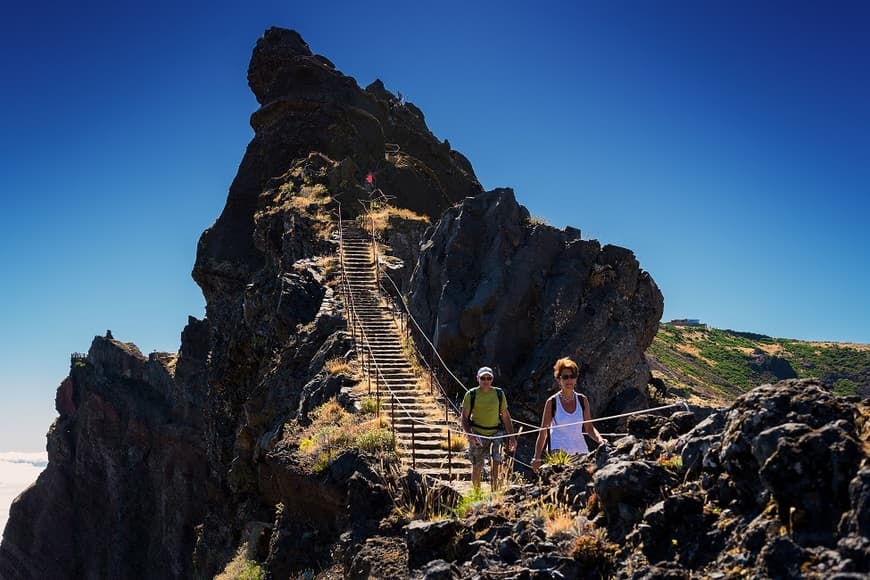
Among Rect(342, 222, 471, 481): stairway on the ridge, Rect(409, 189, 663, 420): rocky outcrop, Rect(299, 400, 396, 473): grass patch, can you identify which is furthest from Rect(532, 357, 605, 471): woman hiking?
Rect(409, 189, 663, 420): rocky outcrop

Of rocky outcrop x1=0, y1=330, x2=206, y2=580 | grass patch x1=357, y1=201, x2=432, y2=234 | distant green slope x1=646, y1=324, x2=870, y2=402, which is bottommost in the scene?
rocky outcrop x1=0, y1=330, x2=206, y2=580

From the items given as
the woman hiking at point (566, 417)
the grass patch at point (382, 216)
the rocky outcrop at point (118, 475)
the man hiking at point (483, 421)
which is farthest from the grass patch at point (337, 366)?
the rocky outcrop at point (118, 475)

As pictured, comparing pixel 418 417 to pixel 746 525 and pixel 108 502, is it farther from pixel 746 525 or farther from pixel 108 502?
pixel 108 502

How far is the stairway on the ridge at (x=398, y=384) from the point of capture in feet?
41.2

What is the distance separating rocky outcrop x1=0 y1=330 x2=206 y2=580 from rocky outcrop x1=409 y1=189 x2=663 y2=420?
129 ft

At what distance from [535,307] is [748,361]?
169ft

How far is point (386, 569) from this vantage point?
7.61 metres

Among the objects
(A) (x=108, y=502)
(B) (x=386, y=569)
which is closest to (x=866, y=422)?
(B) (x=386, y=569)

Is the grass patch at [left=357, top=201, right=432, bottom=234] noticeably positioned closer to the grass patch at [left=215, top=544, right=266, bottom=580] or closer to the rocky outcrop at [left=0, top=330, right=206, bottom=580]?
the grass patch at [left=215, top=544, right=266, bottom=580]

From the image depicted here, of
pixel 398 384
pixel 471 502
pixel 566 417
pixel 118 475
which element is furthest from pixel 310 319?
pixel 118 475

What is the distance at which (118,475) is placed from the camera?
2375 inches

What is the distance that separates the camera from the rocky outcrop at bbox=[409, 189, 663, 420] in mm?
16438

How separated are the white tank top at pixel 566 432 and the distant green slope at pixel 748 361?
3389cm

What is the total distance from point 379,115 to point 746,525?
134ft
